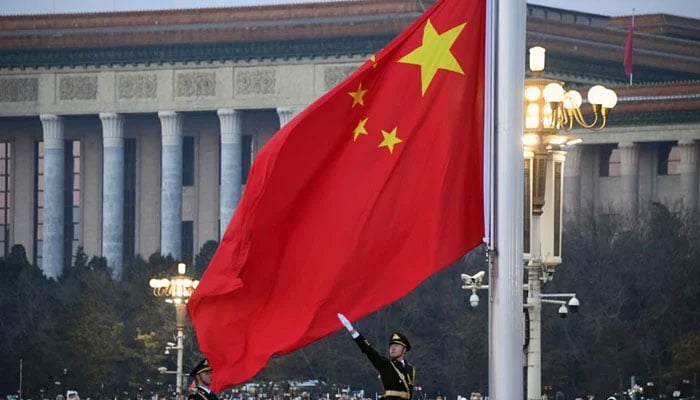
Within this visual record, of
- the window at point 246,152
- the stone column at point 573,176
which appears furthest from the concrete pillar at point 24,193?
the stone column at point 573,176

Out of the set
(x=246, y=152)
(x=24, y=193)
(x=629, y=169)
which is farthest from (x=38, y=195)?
(x=629, y=169)

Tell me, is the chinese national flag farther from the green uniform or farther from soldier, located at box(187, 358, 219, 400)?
soldier, located at box(187, 358, 219, 400)

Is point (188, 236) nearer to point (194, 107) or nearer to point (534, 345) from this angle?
point (194, 107)

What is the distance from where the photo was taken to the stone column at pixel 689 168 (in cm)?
9706

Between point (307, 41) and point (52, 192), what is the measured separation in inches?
492

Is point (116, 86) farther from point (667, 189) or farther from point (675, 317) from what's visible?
point (675, 317)

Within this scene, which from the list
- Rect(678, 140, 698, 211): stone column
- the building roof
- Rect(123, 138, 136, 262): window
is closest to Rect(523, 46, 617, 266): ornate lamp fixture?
Rect(678, 140, 698, 211): stone column

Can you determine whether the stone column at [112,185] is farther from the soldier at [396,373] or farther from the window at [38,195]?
the soldier at [396,373]

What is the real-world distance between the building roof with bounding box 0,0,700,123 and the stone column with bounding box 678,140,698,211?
1.20m

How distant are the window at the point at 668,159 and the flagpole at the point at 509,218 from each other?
293 feet

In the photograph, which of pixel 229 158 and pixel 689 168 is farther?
pixel 229 158

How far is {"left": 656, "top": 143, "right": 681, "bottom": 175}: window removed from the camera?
10269 centimetres

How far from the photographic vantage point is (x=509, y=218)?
1341 centimetres

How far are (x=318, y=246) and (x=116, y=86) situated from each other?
92497 millimetres
